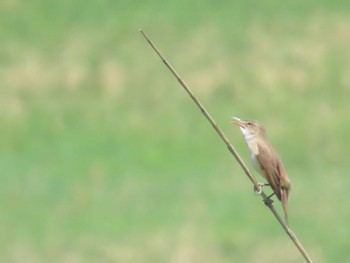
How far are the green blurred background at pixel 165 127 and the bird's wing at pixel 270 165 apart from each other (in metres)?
12.6

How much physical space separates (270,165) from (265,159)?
90 millimetres

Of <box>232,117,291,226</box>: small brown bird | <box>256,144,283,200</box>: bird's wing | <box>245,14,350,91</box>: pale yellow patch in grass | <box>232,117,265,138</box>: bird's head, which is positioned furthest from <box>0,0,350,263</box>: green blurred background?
<box>256,144,283,200</box>: bird's wing

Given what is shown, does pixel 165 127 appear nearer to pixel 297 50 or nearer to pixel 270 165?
pixel 297 50

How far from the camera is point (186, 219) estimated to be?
2012cm

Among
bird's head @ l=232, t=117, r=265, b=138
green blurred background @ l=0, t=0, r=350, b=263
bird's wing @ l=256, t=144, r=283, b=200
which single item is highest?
green blurred background @ l=0, t=0, r=350, b=263

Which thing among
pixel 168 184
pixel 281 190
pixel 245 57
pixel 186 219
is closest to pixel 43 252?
pixel 186 219

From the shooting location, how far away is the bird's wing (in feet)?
16.9

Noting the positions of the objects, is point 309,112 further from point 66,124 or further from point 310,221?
point 310,221

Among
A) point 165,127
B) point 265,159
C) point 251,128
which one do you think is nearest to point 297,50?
point 165,127

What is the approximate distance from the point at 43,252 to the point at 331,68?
10770mm

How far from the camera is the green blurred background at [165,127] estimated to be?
19.1 metres

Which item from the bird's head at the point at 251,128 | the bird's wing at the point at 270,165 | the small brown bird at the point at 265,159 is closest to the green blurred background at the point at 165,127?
the bird's head at the point at 251,128

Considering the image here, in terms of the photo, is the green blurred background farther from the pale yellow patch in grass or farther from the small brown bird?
the small brown bird

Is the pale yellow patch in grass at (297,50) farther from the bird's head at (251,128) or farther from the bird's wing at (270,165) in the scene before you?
the bird's wing at (270,165)
